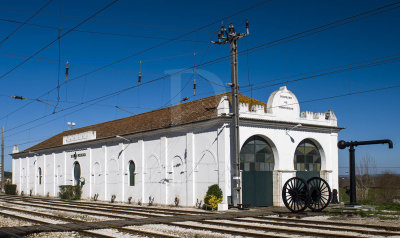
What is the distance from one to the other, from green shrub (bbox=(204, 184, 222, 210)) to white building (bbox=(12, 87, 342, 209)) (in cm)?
41

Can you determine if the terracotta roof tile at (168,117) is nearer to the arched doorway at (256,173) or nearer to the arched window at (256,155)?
the arched window at (256,155)

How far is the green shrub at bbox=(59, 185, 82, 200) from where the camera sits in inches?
1640

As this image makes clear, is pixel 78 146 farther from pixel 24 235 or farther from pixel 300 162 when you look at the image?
pixel 24 235

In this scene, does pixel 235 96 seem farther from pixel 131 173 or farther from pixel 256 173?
pixel 131 173

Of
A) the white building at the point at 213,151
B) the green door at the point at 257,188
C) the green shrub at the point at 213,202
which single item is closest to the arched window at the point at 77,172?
the white building at the point at 213,151

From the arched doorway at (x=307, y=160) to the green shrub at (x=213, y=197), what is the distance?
6.55m

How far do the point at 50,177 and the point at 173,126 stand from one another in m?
23.9

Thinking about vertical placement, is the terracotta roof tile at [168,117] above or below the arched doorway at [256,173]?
above

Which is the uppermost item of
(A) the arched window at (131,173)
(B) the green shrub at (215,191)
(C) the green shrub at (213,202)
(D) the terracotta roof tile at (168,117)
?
(D) the terracotta roof tile at (168,117)

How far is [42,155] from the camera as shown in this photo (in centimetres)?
5150

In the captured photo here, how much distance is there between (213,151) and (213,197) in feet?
9.74

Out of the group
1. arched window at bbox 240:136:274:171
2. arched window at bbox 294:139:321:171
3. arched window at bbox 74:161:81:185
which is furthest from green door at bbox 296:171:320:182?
arched window at bbox 74:161:81:185

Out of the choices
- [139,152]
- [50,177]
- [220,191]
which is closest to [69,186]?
[50,177]

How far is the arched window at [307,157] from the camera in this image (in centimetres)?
A: 3091
